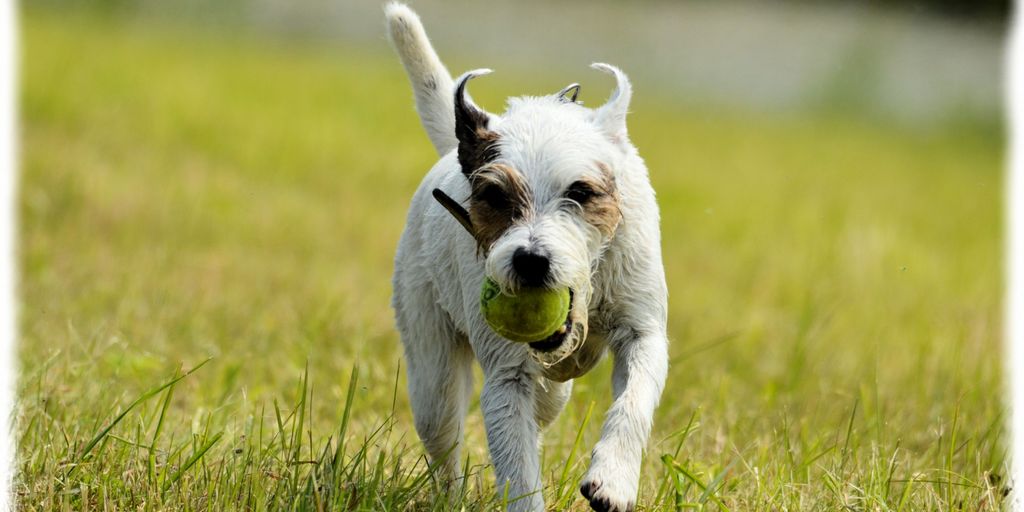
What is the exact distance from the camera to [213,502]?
400 cm

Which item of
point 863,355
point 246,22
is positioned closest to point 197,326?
point 863,355

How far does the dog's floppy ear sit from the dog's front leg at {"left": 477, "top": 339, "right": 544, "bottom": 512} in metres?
0.82

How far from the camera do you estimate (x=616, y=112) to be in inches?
169

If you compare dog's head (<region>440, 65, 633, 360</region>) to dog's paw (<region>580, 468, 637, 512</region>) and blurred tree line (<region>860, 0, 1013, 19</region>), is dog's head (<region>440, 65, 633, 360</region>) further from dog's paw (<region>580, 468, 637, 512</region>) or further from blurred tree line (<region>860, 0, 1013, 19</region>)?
blurred tree line (<region>860, 0, 1013, 19</region>)

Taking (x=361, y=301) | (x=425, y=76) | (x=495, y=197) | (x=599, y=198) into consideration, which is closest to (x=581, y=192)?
(x=599, y=198)

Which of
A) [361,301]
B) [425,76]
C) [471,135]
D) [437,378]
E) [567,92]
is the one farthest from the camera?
[361,301]

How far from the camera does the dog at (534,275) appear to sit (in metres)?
3.85

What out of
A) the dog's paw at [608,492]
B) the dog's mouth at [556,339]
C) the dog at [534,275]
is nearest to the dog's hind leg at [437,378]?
the dog at [534,275]

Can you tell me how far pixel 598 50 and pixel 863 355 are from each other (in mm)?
16170

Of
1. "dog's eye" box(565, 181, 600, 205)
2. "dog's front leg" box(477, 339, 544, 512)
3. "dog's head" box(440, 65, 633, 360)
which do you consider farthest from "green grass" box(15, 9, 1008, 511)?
"dog's eye" box(565, 181, 600, 205)

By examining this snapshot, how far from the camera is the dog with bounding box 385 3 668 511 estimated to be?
3852 mm

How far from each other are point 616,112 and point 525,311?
90 centimetres

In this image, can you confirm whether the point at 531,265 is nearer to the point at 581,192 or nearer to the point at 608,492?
the point at 581,192

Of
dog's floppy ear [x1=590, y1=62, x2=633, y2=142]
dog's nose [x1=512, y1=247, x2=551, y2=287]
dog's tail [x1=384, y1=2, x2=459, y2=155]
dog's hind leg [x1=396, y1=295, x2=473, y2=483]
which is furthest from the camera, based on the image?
dog's tail [x1=384, y1=2, x2=459, y2=155]
